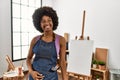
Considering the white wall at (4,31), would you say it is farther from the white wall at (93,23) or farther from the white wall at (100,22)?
the white wall at (100,22)

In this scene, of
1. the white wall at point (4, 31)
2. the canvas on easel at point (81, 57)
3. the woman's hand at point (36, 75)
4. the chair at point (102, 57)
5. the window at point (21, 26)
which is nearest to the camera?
the woman's hand at point (36, 75)

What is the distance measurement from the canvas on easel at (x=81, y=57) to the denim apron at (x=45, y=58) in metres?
1.70

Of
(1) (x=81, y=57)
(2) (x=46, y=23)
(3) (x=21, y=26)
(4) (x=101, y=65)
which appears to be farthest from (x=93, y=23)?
(2) (x=46, y=23)

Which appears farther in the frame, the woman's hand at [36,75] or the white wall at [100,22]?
the white wall at [100,22]

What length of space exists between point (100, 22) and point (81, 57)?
137 centimetres

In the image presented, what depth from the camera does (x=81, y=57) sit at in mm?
2869

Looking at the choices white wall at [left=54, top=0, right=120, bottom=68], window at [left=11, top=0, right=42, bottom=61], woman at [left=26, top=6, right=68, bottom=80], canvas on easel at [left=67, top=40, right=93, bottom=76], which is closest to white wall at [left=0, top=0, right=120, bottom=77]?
white wall at [left=54, top=0, right=120, bottom=68]

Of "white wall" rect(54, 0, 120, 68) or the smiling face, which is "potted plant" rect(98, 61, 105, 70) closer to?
"white wall" rect(54, 0, 120, 68)

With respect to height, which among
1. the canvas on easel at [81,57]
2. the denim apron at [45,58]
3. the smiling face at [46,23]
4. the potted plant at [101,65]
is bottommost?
the potted plant at [101,65]

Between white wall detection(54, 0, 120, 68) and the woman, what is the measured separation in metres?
2.66

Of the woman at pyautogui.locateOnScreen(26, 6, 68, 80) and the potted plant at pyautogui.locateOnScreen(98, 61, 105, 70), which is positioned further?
the potted plant at pyautogui.locateOnScreen(98, 61, 105, 70)

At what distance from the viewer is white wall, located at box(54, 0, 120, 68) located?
141 inches

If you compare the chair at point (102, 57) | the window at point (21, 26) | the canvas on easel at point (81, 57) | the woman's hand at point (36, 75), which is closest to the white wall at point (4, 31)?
the window at point (21, 26)

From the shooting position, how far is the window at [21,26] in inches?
172
